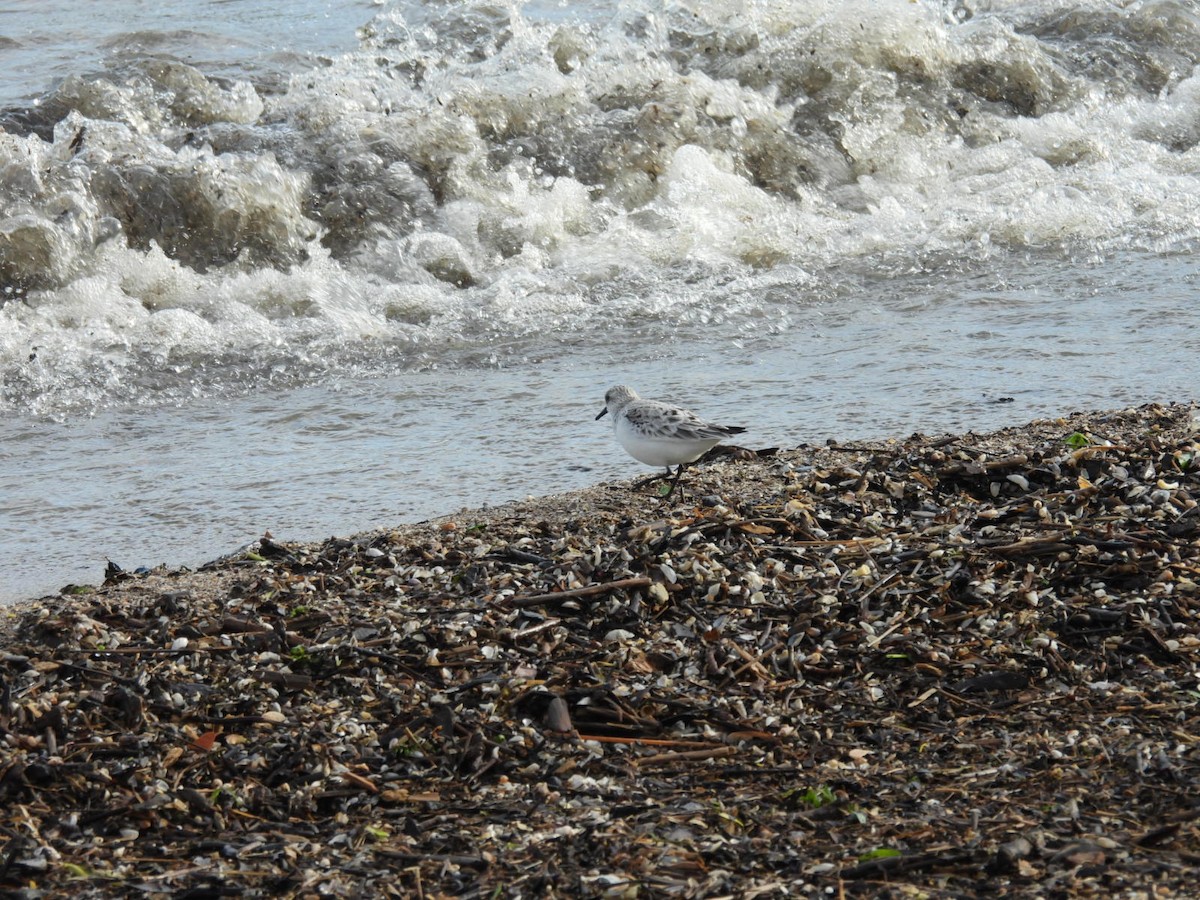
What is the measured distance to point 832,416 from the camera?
6277 mm

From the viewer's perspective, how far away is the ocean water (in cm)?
625

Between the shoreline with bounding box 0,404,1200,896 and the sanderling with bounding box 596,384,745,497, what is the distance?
9.0 inches

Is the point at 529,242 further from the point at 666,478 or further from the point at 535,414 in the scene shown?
the point at 666,478

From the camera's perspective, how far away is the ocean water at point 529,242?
246 inches

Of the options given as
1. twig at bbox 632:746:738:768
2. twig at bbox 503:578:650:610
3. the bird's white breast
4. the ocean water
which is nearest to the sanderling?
the bird's white breast

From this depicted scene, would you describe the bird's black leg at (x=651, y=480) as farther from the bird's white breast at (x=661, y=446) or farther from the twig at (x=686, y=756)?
the twig at (x=686, y=756)

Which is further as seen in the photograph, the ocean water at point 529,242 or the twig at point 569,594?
the ocean water at point 529,242

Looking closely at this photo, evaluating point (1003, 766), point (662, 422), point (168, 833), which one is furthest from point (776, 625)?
point (168, 833)

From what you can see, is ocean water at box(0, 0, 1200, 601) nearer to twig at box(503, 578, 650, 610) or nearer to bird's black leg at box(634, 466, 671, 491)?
bird's black leg at box(634, 466, 671, 491)

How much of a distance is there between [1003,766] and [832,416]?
3.24 metres

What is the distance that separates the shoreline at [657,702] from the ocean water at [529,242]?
1152mm

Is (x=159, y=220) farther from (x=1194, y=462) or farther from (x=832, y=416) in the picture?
(x=1194, y=462)

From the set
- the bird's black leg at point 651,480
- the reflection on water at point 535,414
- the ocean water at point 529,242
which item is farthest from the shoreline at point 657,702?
the ocean water at point 529,242

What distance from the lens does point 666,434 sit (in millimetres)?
4973
